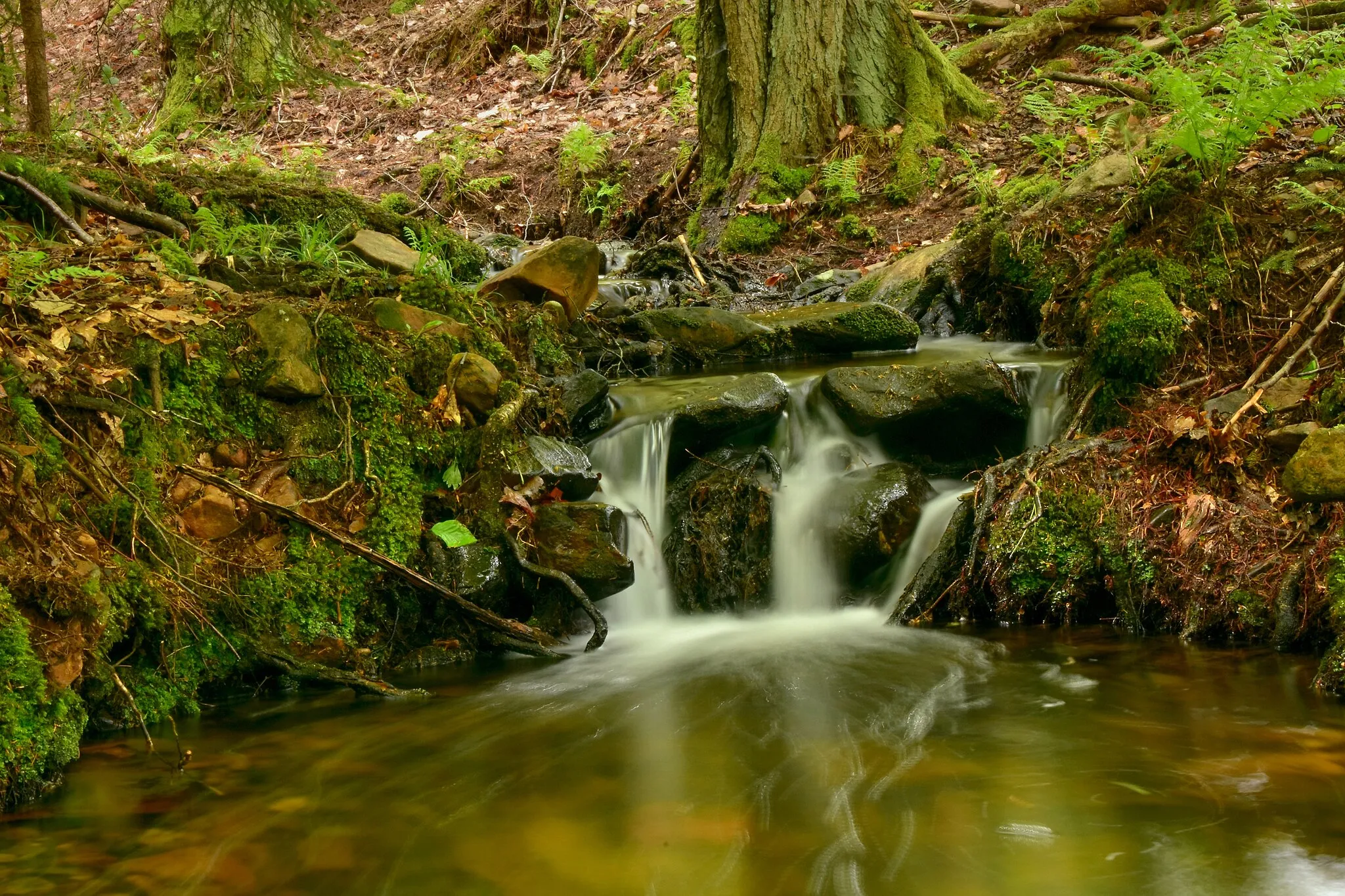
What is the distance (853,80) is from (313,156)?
7511 millimetres

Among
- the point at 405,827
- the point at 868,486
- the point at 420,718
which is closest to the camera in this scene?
the point at 405,827

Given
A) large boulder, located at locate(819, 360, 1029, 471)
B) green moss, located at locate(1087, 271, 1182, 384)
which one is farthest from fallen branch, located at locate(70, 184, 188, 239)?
green moss, located at locate(1087, 271, 1182, 384)

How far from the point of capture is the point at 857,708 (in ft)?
12.5

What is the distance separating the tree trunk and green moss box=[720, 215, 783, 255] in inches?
225

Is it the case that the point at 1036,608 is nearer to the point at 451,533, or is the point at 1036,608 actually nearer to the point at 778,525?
the point at 778,525

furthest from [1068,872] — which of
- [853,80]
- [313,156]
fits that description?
[313,156]

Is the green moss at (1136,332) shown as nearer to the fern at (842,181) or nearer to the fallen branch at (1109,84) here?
the fallen branch at (1109,84)

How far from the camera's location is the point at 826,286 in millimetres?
8805

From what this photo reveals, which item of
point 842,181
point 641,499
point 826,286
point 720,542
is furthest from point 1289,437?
point 842,181

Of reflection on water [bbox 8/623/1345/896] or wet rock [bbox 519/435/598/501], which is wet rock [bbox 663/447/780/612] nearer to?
wet rock [bbox 519/435/598/501]

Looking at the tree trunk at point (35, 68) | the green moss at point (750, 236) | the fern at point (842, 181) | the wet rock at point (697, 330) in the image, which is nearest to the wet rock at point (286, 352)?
the tree trunk at point (35, 68)

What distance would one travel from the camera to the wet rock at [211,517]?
4.06 m

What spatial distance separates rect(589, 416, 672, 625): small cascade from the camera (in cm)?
519

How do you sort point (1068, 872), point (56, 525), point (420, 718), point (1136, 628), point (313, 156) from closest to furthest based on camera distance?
point (1068, 872)
point (56, 525)
point (420, 718)
point (1136, 628)
point (313, 156)
